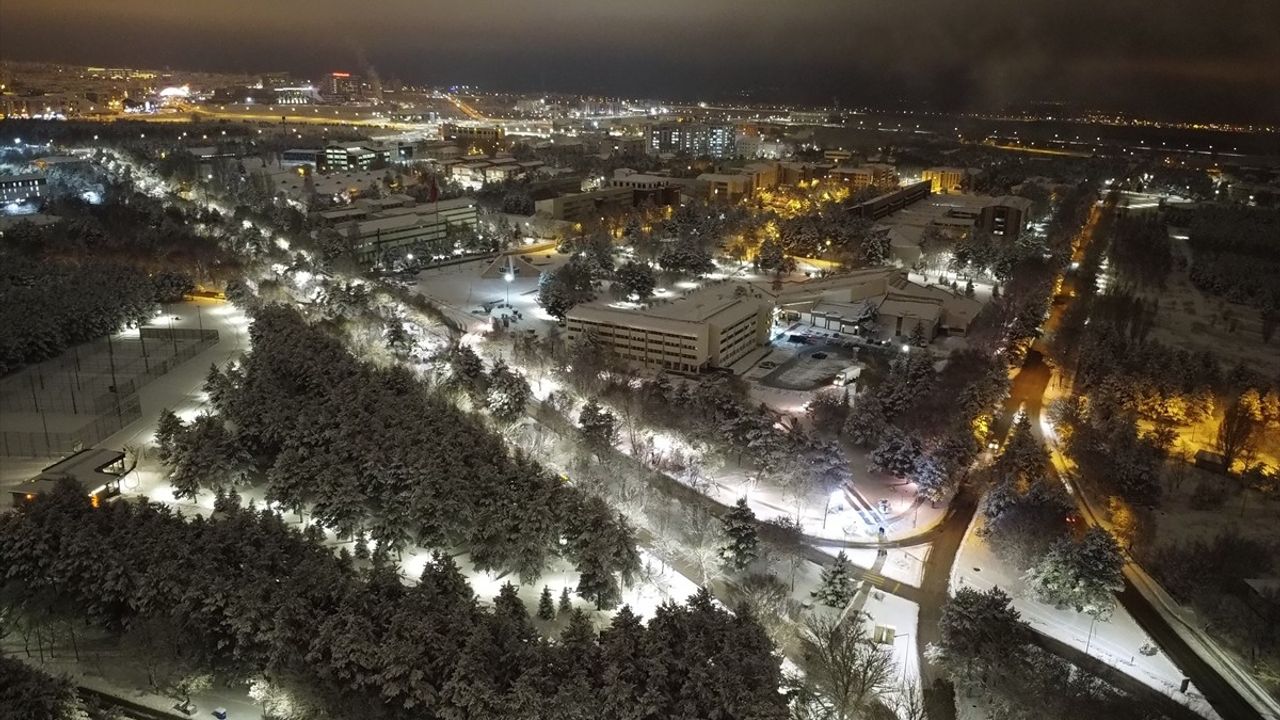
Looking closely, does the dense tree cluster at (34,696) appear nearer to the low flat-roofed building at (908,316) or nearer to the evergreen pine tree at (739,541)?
the evergreen pine tree at (739,541)

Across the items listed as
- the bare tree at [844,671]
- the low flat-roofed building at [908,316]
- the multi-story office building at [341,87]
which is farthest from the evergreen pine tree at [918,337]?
the multi-story office building at [341,87]

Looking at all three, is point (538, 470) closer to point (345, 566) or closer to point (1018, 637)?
point (345, 566)

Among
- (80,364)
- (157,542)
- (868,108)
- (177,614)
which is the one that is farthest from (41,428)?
(868,108)

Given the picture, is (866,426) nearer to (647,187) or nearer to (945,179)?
(647,187)

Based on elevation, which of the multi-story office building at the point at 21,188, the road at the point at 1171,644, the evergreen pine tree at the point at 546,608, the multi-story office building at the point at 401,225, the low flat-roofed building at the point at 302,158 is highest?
the low flat-roofed building at the point at 302,158

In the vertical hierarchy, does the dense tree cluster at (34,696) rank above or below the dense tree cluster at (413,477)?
below

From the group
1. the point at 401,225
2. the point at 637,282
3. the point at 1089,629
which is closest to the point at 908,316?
the point at 637,282

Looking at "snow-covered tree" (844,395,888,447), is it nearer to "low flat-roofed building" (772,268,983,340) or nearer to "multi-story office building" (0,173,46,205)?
"low flat-roofed building" (772,268,983,340)
